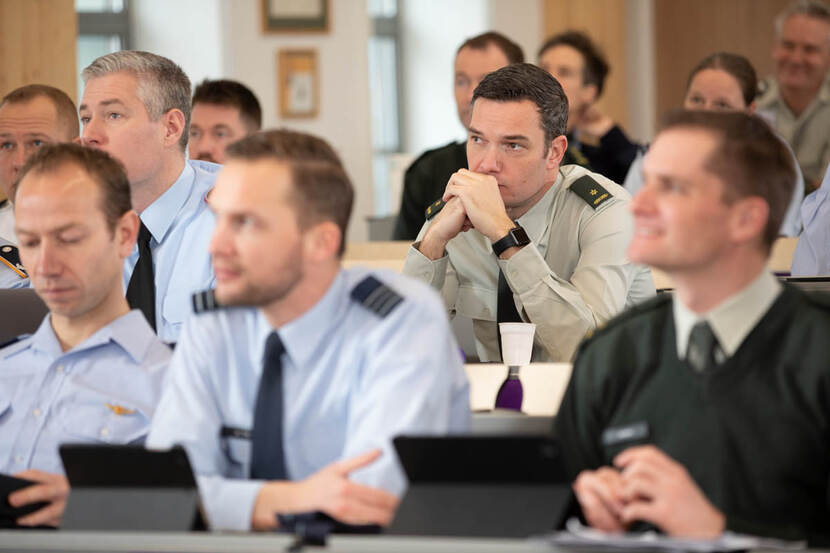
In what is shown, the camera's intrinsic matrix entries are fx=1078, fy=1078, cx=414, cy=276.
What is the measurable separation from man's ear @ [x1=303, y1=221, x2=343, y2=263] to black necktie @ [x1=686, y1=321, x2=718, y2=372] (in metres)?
0.58

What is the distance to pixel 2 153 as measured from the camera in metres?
3.32

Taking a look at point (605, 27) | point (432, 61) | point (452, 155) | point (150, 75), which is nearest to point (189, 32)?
point (432, 61)

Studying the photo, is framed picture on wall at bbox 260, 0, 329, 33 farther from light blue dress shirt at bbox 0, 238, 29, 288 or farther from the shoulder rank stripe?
the shoulder rank stripe

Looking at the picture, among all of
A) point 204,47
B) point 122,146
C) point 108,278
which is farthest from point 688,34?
point 108,278

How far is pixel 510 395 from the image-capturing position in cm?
191

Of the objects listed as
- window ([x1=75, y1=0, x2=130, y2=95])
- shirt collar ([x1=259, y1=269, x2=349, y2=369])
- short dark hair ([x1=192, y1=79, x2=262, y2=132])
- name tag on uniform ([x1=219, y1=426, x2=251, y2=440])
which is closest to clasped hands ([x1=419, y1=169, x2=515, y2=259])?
shirt collar ([x1=259, y1=269, x2=349, y2=369])

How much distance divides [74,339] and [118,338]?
0.10 m

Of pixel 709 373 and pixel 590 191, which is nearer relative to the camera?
pixel 709 373

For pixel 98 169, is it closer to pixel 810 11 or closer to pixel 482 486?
pixel 482 486

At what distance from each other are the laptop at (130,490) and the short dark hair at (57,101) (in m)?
2.04

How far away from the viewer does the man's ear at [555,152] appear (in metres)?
2.88

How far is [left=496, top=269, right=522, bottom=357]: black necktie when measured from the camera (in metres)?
2.79

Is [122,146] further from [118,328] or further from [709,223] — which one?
[709,223]

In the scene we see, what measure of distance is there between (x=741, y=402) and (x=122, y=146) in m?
1.97
